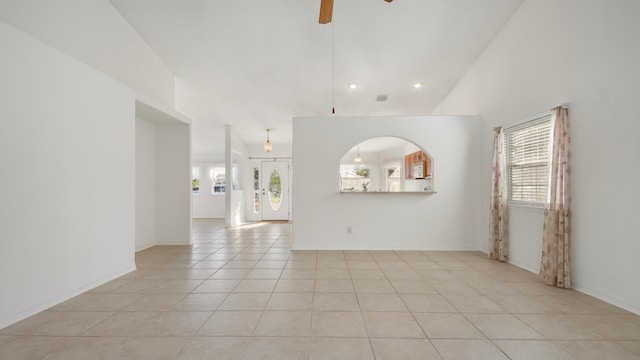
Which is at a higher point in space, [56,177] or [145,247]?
[56,177]

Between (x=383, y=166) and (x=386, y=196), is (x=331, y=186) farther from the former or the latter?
(x=383, y=166)

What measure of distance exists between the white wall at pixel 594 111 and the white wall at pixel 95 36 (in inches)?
228

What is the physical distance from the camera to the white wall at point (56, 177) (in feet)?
7.67

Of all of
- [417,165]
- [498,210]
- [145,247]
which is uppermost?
[417,165]

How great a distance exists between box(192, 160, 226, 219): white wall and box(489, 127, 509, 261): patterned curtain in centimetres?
851

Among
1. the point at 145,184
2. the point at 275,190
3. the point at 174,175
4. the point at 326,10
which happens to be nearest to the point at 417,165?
the point at 275,190

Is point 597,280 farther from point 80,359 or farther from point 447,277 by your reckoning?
point 80,359

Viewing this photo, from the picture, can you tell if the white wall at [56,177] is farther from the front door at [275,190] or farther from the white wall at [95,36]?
the front door at [275,190]

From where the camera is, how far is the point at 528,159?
3779 mm

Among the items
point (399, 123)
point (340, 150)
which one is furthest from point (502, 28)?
point (340, 150)

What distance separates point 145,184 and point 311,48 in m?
3.92

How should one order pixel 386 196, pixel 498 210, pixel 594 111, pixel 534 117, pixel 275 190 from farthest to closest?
1. pixel 275 190
2. pixel 386 196
3. pixel 498 210
4. pixel 534 117
5. pixel 594 111

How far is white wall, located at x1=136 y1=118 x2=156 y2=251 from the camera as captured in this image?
489cm

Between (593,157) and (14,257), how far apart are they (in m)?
5.60
